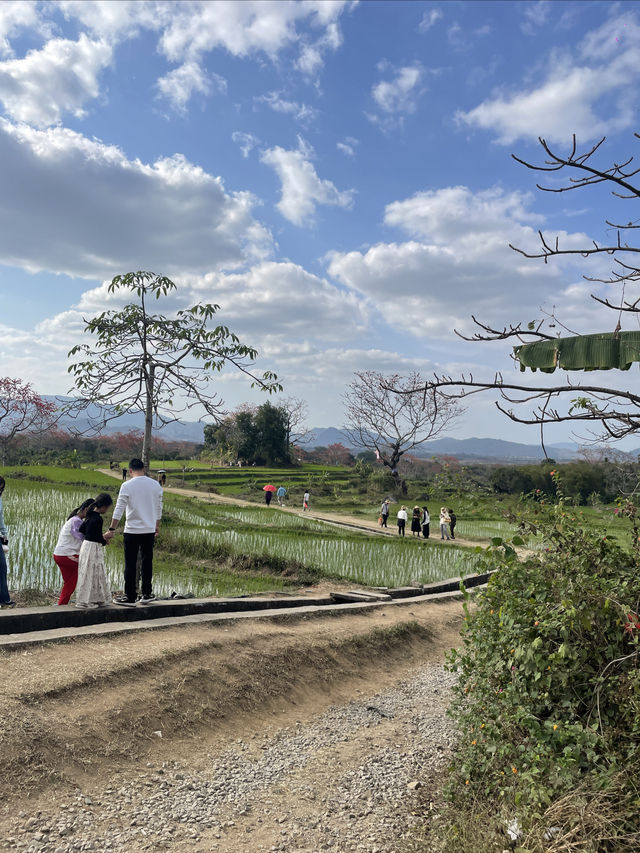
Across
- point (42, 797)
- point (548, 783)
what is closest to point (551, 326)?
point (548, 783)

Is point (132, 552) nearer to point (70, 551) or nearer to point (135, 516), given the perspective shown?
point (135, 516)

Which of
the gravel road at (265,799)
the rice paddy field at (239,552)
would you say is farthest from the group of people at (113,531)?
the gravel road at (265,799)

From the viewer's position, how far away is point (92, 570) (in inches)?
241

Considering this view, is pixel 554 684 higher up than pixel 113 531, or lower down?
lower down

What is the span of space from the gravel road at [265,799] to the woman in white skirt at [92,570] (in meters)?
2.23

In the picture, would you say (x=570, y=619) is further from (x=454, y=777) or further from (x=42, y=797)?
(x=42, y=797)

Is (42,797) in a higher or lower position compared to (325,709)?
higher

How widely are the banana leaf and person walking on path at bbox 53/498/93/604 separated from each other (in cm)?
468

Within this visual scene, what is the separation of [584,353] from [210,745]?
4410 mm

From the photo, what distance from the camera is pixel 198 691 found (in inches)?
198

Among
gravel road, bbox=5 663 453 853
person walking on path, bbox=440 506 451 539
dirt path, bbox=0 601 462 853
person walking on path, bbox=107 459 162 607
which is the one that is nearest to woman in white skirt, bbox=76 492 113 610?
person walking on path, bbox=107 459 162 607

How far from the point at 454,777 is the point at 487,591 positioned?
1219 mm

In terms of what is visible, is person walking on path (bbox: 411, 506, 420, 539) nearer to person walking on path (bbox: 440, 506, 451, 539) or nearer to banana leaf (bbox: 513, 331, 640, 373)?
person walking on path (bbox: 440, 506, 451, 539)

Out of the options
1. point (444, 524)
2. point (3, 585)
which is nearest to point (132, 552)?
point (3, 585)
